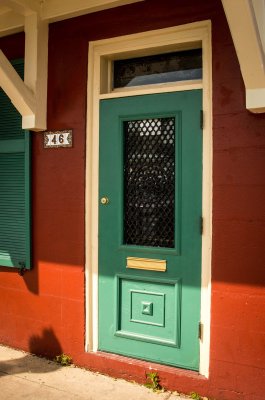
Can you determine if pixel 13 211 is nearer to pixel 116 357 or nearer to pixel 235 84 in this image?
pixel 116 357

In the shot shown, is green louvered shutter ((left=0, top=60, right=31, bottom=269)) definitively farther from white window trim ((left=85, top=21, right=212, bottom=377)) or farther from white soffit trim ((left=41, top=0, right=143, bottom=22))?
white window trim ((left=85, top=21, right=212, bottom=377))

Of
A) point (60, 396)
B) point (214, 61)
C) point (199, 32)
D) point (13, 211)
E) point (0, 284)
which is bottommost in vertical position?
point (60, 396)

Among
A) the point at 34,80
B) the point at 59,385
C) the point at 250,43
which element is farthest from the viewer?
the point at 34,80

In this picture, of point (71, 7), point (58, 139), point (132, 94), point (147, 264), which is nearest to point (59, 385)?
point (147, 264)

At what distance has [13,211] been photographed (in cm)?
371

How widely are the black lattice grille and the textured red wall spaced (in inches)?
15.5

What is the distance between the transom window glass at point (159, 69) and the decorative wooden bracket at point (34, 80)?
0.67 m

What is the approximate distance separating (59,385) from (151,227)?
1.48 m

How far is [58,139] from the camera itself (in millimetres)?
3461

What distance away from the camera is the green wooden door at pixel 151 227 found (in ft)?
9.70

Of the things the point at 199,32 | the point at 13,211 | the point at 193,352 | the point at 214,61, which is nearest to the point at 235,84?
the point at 214,61

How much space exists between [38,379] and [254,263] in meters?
2.01

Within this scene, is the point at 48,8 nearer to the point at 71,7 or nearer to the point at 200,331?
the point at 71,7

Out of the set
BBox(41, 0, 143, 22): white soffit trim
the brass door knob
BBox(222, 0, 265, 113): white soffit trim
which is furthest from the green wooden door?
BBox(41, 0, 143, 22): white soffit trim
